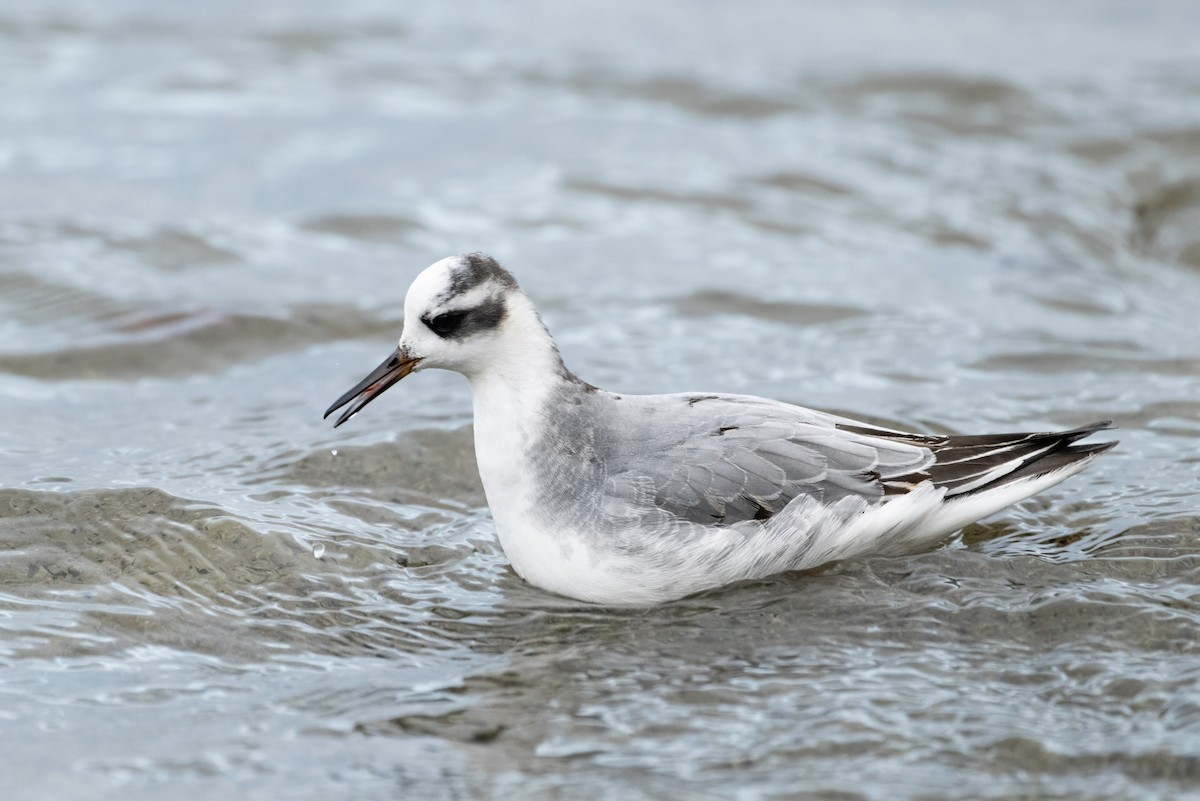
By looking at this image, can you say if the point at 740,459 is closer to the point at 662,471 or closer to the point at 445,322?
the point at 662,471

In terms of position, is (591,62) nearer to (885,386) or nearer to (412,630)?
(885,386)

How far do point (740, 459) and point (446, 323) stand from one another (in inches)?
52.3

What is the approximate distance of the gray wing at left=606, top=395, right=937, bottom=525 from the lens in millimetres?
5824

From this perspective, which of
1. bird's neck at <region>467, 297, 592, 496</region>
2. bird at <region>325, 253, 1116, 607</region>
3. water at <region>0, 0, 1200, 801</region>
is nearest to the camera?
water at <region>0, 0, 1200, 801</region>

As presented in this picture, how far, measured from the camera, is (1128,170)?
12.4 m

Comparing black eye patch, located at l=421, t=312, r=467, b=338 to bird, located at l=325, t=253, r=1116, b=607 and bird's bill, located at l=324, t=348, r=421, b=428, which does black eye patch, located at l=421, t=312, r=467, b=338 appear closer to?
bird, located at l=325, t=253, r=1116, b=607

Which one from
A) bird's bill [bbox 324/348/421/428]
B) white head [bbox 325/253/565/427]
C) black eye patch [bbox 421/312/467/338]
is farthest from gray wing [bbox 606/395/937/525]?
bird's bill [bbox 324/348/421/428]

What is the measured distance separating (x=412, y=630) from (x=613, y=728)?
1162mm

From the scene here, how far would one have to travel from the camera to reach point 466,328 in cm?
590

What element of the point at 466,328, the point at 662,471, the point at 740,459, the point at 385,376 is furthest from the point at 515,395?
the point at 740,459

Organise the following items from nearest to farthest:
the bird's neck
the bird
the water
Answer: the water
the bird
the bird's neck

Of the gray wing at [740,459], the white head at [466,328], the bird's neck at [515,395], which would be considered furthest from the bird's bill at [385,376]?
the gray wing at [740,459]

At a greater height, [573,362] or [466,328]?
[466,328]

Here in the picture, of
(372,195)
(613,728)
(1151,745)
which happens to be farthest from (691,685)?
(372,195)
